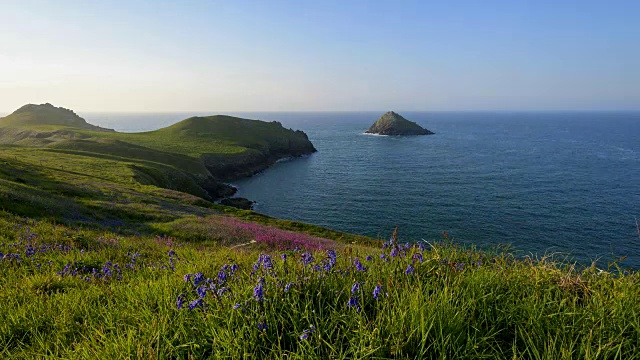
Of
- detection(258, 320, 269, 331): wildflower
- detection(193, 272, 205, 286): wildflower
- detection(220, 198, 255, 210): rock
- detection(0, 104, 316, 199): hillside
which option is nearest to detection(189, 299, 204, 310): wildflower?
detection(193, 272, 205, 286): wildflower

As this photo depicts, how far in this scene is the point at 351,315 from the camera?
12.0 ft

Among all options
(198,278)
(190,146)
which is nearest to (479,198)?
(198,278)

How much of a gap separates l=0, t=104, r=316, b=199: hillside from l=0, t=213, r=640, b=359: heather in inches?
2562

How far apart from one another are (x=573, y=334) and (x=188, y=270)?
5.92 meters

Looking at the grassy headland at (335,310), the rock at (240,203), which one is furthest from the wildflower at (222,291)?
the rock at (240,203)

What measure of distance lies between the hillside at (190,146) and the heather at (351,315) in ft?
214

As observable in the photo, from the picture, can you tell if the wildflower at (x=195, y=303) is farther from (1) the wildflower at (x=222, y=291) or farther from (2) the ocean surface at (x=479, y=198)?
(2) the ocean surface at (x=479, y=198)

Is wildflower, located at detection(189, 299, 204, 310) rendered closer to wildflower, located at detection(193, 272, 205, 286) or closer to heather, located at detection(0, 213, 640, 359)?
heather, located at detection(0, 213, 640, 359)

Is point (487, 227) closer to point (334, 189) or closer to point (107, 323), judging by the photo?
point (334, 189)

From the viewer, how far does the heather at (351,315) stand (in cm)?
322

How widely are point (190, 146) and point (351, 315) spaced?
128 meters

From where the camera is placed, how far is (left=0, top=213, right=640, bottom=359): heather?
10.6 feet

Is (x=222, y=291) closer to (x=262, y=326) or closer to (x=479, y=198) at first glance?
(x=262, y=326)

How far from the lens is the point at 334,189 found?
77250 millimetres
